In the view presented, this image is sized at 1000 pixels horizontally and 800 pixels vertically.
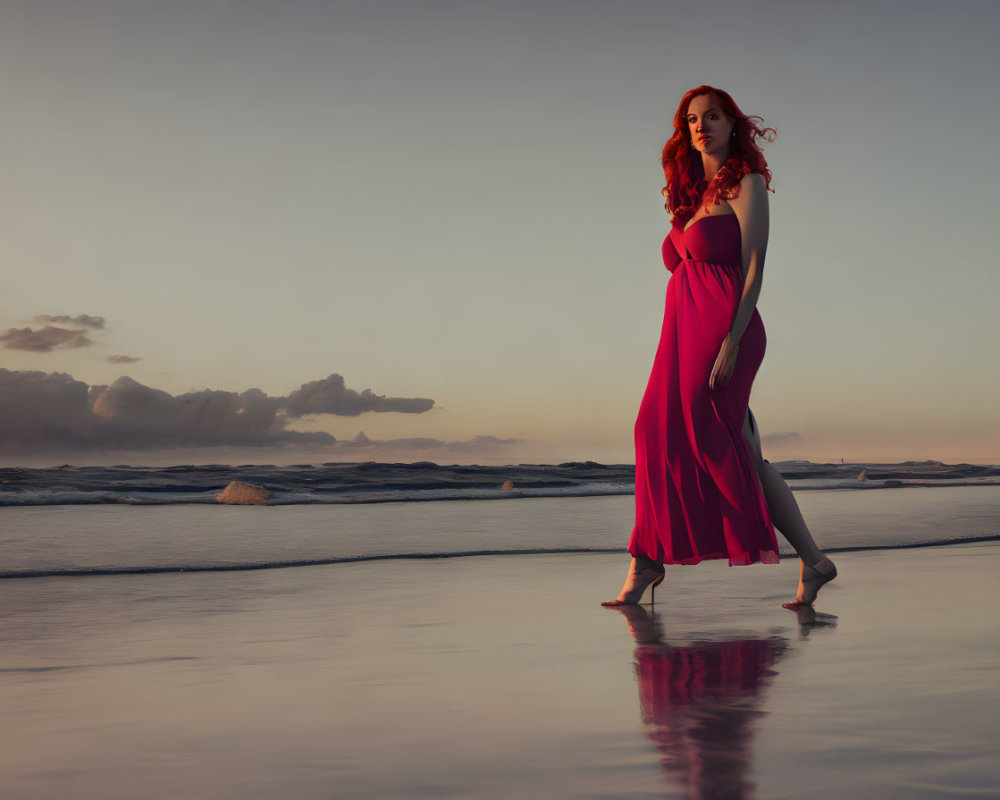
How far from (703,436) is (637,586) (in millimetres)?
627

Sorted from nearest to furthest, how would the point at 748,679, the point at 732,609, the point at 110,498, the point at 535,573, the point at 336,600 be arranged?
the point at 748,679 → the point at 732,609 → the point at 336,600 → the point at 535,573 → the point at 110,498

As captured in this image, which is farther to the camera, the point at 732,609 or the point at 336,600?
the point at 336,600

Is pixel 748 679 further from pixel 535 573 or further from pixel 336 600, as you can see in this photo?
pixel 535 573

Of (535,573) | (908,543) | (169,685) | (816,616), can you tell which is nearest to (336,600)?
(535,573)

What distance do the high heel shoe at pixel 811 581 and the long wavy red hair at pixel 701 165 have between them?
1426 millimetres

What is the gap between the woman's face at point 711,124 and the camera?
3.61 meters

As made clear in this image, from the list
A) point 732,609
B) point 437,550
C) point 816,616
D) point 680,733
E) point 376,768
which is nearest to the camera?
point 376,768

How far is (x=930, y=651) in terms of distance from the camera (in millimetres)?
2523

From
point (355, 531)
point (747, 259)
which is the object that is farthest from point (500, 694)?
point (355, 531)

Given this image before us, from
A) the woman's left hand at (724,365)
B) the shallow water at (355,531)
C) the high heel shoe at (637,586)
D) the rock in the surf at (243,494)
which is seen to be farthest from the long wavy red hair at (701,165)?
the rock in the surf at (243,494)

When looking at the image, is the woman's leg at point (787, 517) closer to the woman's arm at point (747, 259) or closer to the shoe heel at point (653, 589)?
the woman's arm at point (747, 259)

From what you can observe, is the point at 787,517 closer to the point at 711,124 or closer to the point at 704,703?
the point at 711,124

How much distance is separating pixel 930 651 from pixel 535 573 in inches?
87.1

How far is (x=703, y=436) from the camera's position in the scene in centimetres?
344
